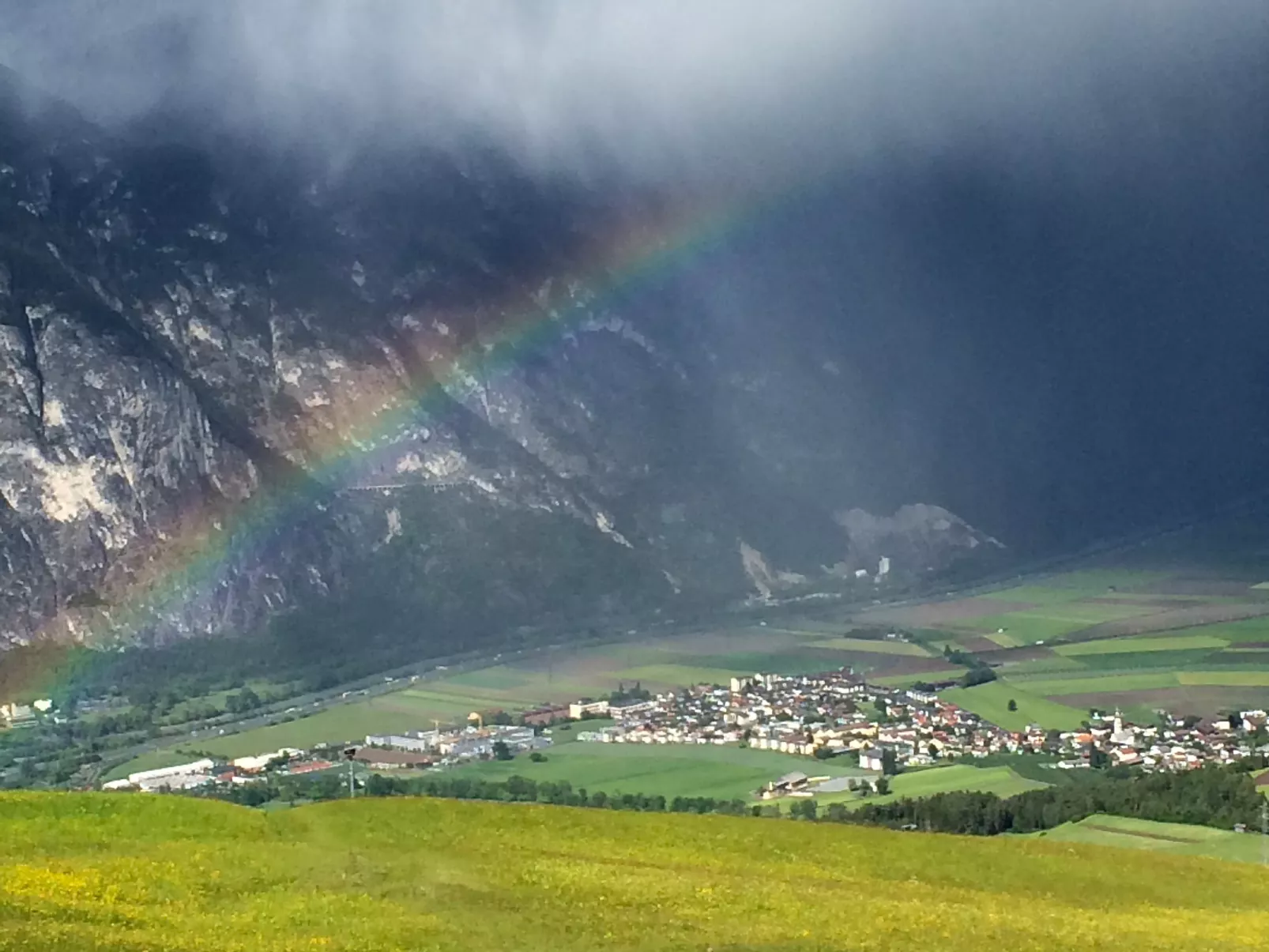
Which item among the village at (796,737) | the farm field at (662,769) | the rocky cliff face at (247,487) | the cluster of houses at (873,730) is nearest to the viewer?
the farm field at (662,769)

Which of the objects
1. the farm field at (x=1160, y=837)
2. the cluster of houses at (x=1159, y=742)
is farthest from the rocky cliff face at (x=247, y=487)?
the farm field at (x=1160, y=837)

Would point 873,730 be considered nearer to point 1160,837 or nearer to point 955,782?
point 955,782

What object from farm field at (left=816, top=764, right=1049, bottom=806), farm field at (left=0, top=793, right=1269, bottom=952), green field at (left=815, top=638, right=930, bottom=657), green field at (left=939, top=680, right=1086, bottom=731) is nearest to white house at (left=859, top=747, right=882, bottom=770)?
farm field at (left=816, top=764, right=1049, bottom=806)

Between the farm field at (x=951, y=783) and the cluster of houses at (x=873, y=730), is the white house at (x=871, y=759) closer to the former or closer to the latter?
the cluster of houses at (x=873, y=730)

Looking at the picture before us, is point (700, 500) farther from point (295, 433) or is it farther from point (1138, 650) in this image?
point (1138, 650)

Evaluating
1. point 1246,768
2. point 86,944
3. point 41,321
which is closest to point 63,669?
point 41,321

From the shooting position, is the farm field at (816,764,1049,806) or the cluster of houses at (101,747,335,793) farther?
the cluster of houses at (101,747,335,793)

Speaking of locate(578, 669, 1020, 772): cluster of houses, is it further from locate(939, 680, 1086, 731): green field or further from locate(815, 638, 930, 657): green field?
locate(815, 638, 930, 657): green field
